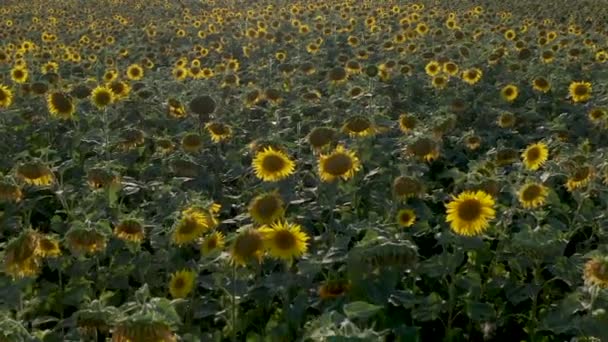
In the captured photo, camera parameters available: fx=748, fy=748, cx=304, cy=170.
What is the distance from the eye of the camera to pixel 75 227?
316 cm

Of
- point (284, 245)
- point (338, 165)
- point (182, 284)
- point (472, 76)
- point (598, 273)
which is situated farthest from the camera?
point (472, 76)

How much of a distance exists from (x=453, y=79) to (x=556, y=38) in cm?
234

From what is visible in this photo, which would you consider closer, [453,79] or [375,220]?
[375,220]

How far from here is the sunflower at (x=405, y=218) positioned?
364cm

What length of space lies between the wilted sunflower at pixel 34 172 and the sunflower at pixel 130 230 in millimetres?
699

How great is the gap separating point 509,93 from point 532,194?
3.07 meters

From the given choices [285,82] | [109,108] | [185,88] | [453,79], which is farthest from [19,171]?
[453,79]

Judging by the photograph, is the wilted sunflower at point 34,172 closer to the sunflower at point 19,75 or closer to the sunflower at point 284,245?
the sunflower at point 284,245

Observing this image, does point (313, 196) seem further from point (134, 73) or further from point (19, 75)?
point (19, 75)

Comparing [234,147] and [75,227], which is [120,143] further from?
[75,227]

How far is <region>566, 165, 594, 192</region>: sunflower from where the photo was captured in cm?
372

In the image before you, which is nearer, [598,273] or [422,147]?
[598,273]

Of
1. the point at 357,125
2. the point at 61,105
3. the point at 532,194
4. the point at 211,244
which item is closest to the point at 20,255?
the point at 211,244

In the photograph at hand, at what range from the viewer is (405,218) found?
12.0ft
